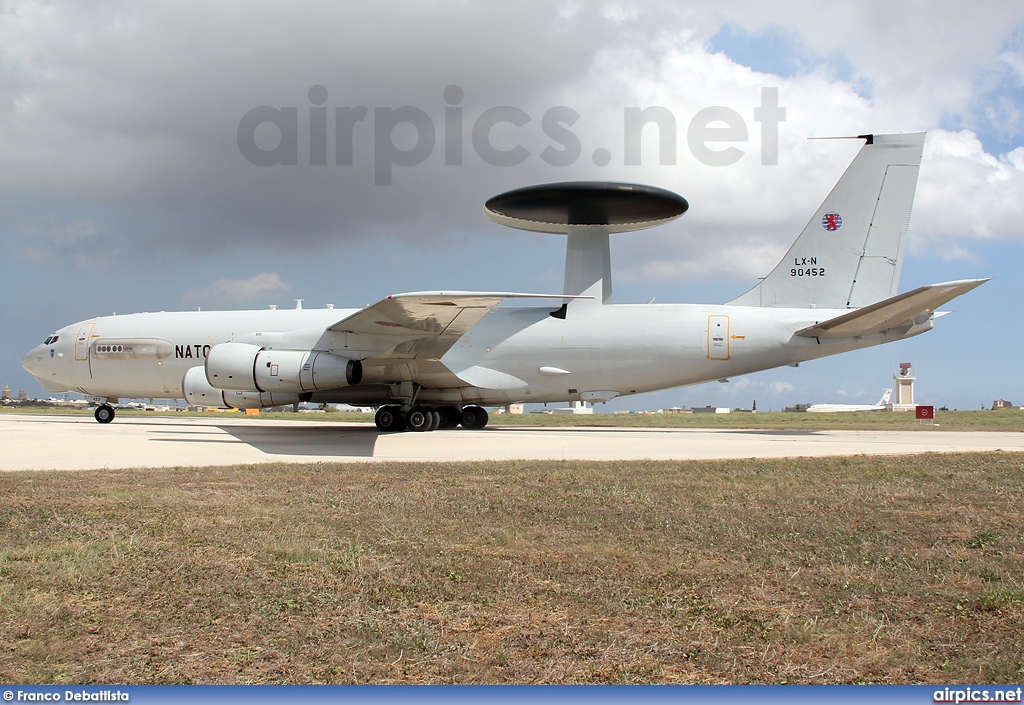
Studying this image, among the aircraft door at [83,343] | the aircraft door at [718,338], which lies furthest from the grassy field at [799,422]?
the aircraft door at [83,343]

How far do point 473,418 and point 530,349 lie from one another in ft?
10.5

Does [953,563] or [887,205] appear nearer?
[953,563]

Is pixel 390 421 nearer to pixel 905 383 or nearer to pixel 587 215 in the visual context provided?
pixel 587 215

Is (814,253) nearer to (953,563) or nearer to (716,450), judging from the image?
(716,450)

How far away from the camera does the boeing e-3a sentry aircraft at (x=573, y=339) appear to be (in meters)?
18.6

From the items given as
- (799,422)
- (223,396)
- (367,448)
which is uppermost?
(223,396)

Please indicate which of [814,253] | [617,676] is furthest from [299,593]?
[814,253]

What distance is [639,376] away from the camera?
21.0m

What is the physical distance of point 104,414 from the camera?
25.9 meters

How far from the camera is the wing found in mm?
15820

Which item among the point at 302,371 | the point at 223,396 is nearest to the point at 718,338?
the point at 302,371

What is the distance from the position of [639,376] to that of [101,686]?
1875 cm

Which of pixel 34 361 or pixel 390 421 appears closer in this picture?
pixel 390 421

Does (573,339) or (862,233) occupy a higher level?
(862,233)
